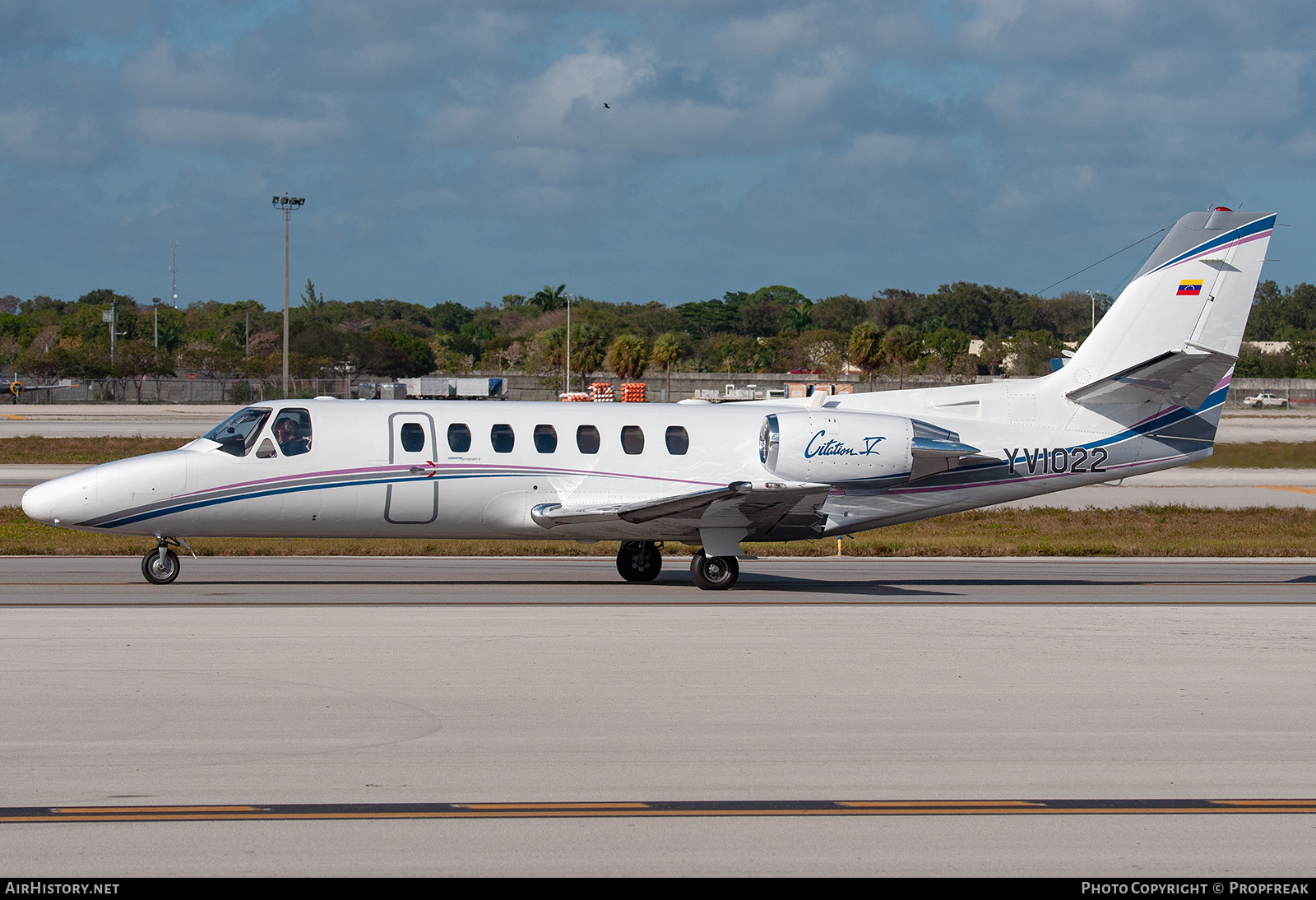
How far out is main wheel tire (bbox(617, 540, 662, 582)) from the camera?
61.2 ft

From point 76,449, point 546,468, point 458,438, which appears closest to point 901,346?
point 76,449

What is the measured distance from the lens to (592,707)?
32.4ft

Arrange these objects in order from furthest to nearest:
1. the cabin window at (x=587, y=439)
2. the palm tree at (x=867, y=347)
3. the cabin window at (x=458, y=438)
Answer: the palm tree at (x=867, y=347) → the cabin window at (x=587, y=439) → the cabin window at (x=458, y=438)

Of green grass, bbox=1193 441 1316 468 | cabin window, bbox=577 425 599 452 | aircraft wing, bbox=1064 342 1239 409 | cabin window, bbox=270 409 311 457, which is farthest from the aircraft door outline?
green grass, bbox=1193 441 1316 468

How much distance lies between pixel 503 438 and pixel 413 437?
129 centimetres

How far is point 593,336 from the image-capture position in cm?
10950

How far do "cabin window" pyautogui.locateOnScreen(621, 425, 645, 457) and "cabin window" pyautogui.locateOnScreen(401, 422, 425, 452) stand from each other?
9.63 ft

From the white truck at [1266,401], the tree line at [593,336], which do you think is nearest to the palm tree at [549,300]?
the tree line at [593,336]

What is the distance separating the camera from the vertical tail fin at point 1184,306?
1881 cm

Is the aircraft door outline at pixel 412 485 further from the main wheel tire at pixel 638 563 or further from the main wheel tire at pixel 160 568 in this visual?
the main wheel tire at pixel 638 563

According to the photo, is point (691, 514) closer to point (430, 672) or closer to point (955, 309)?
point (430, 672)

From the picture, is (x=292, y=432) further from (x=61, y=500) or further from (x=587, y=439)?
(x=587, y=439)

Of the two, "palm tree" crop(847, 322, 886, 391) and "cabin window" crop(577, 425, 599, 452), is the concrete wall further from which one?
"cabin window" crop(577, 425, 599, 452)

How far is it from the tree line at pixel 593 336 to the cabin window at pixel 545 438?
7711cm
